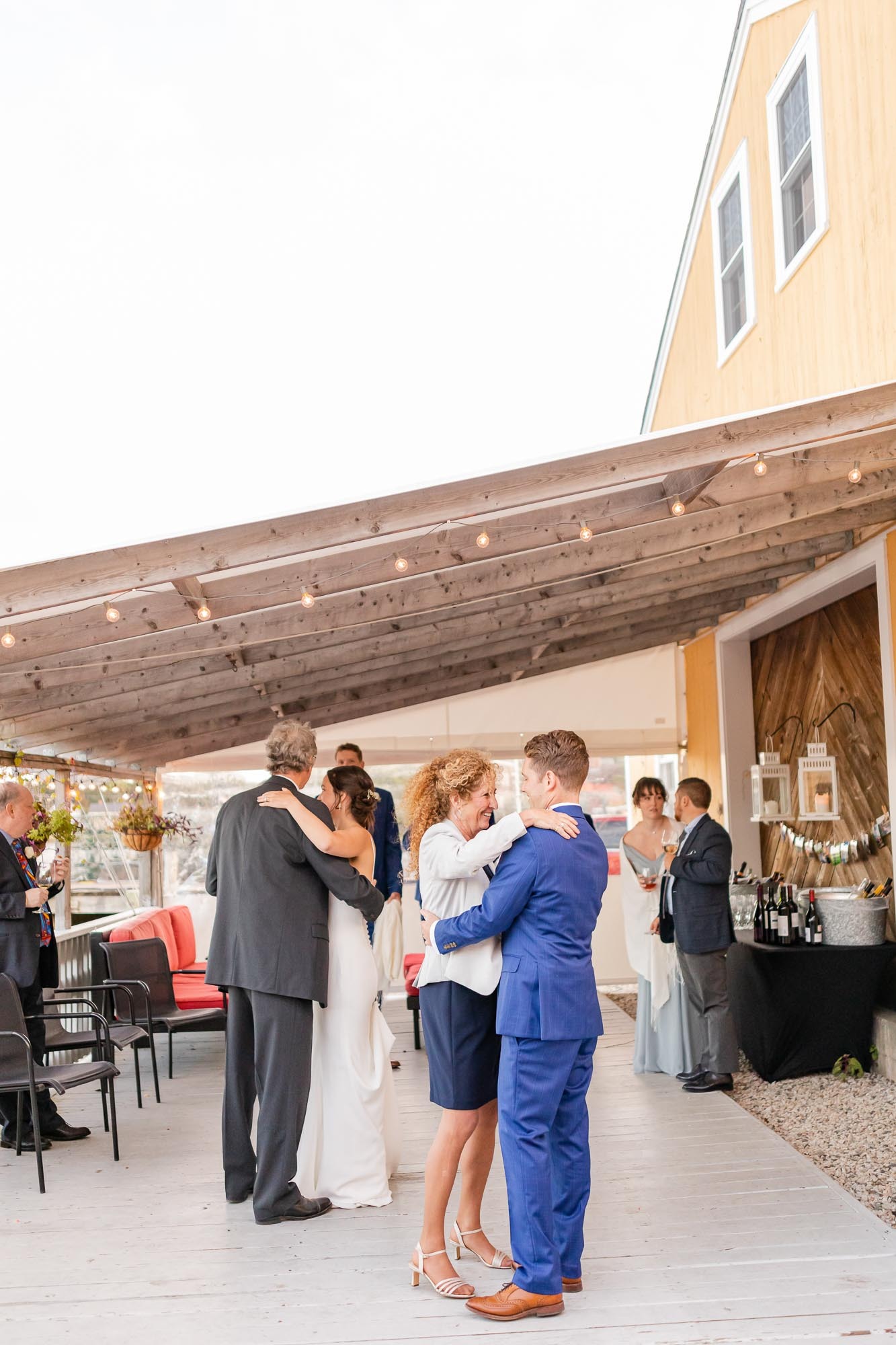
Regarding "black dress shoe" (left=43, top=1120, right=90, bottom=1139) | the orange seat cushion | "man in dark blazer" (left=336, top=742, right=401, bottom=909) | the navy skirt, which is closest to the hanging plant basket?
the orange seat cushion

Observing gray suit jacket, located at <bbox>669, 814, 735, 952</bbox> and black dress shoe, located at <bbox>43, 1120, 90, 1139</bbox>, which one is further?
gray suit jacket, located at <bbox>669, 814, 735, 952</bbox>

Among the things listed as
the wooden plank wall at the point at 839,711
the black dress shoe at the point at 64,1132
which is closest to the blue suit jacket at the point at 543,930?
the black dress shoe at the point at 64,1132

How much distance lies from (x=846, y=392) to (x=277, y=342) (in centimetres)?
788

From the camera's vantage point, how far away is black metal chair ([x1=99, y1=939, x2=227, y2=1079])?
6449 mm

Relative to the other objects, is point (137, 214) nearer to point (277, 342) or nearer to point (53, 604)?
point (277, 342)

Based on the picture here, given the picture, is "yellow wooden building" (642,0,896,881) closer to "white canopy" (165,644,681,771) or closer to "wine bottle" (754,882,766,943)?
"white canopy" (165,644,681,771)

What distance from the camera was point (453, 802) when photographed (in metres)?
3.53

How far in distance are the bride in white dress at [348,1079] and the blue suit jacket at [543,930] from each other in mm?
1078

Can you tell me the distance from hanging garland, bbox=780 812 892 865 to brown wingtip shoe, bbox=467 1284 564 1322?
4.35 meters

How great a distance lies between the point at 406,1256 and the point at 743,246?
717 centimetres

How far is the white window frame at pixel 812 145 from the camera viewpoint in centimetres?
668

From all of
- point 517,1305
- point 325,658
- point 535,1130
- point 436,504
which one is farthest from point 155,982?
point 535,1130

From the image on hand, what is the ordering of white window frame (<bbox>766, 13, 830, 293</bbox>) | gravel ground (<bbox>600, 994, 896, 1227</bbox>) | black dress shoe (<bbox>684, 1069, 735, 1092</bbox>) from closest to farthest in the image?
gravel ground (<bbox>600, 994, 896, 1227</bbox>), black dress shoe (<bbox>684, 1069, 735, 1092</bbox>), white window frame (<bbox>766, 13, 830, 293</bbox>)

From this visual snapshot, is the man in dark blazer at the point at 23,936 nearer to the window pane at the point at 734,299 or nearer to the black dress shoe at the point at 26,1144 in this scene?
the black dress shoe at the point at 26,1144
